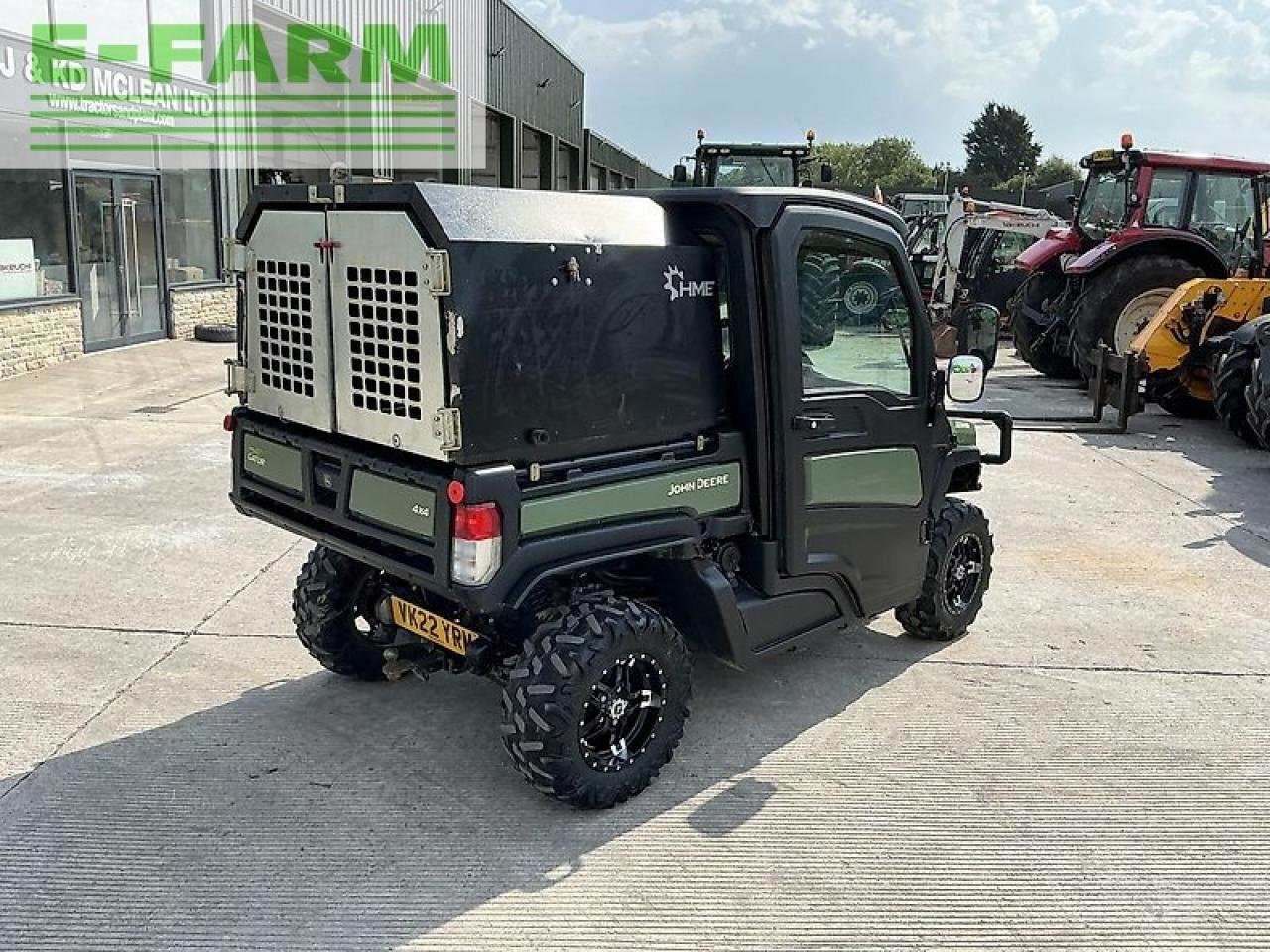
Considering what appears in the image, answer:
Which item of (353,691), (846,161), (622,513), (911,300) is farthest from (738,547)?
(846,161)

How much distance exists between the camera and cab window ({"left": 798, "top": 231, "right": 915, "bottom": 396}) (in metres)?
4.05

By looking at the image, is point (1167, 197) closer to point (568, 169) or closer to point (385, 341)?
point (385, 341)

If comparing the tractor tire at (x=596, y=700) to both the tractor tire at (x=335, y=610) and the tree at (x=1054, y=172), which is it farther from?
the tree at (x=1054, y=172)

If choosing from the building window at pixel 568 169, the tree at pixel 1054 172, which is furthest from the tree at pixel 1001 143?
the building window at pixel 568 169

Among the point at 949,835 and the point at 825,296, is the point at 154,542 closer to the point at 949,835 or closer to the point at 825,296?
the point at 825,296

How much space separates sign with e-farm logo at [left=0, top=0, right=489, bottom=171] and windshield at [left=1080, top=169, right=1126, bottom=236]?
10.5 metres

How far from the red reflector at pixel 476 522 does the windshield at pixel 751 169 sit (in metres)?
12.7

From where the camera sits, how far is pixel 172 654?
15.6 feet

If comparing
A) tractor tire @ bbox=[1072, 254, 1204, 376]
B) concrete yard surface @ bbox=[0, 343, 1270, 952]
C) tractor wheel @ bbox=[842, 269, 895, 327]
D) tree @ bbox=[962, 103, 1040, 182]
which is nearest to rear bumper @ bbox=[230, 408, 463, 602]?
concrete yard surface @ bbox=[0, 343, 1270, 952]

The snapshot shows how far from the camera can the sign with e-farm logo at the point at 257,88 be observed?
12.5 metres

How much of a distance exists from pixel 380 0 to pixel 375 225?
17.9m

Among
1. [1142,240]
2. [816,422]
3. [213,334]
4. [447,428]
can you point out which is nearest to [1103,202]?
[1142,240]

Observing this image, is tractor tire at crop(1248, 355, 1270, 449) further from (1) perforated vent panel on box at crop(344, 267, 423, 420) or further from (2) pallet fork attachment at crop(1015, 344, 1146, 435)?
(1) perforated vent panel on box at crop(344, 267, 423, 420)

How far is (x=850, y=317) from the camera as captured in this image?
4.29 meters
